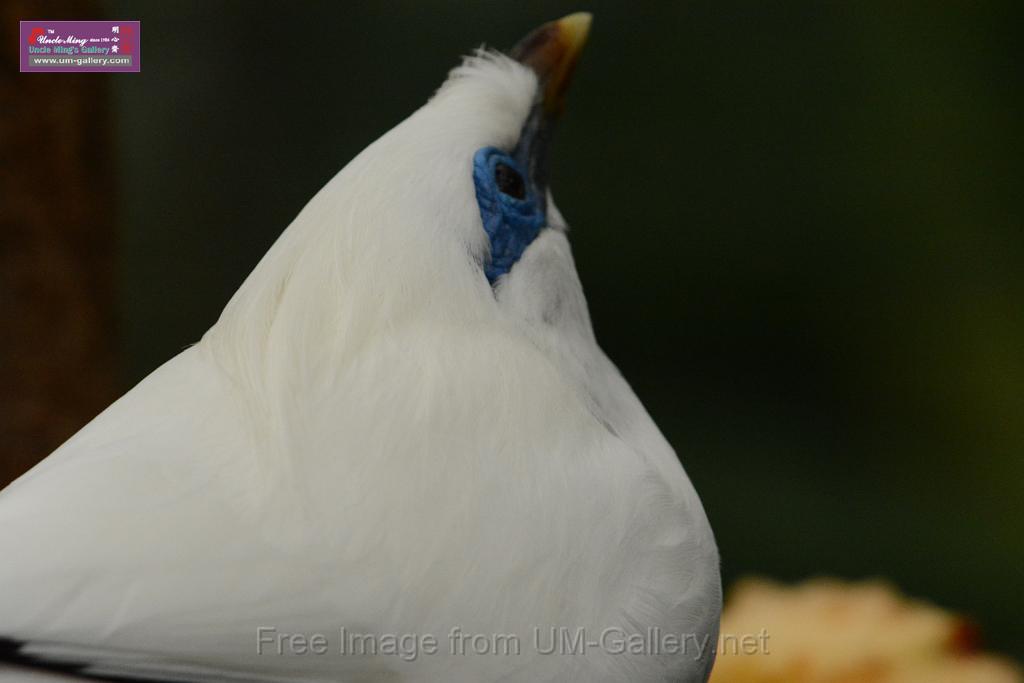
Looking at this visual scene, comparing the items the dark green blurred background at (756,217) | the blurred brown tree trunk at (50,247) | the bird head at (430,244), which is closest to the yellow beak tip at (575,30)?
the bird head at (430,244)

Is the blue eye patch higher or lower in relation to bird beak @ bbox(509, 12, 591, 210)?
lower

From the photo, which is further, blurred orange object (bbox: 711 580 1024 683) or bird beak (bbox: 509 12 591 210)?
blurred orange object (bbox: 711 580 1024 683)

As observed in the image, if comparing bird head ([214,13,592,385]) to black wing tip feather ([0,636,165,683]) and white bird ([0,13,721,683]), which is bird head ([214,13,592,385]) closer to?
white bird ([0,13,721,683])

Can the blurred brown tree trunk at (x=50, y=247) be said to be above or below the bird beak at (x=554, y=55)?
below

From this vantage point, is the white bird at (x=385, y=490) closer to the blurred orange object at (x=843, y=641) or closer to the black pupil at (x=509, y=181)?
the black pupil at (x=509, y=181)

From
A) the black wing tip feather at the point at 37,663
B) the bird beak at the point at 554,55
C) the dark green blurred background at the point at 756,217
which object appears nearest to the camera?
the black wing tip feather at the point at 37,663

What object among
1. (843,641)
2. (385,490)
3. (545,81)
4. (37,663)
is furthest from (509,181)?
(843,641)

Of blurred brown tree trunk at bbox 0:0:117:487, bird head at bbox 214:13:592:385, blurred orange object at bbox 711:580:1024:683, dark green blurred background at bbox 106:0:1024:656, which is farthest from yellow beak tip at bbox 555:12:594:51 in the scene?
blurred orange object at bbox 711:580:1024:683
